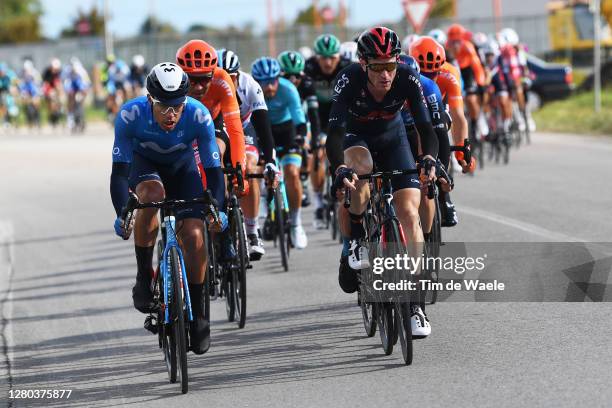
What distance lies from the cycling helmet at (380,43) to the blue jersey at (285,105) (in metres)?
4.75

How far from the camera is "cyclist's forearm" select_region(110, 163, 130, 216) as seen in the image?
25.2 ft

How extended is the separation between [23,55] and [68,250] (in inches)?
2649

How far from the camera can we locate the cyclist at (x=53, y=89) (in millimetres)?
39906

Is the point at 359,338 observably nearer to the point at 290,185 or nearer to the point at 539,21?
the point at 290,185

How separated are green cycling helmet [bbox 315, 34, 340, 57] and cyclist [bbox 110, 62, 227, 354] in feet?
18.9

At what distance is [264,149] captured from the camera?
10.5 meters

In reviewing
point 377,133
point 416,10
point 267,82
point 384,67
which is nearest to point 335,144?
point 377,133

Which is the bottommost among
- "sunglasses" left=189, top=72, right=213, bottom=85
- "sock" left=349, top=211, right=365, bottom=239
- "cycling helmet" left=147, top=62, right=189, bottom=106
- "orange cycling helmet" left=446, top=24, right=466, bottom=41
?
"sock" left=349, top=211, right=365, bottom=239

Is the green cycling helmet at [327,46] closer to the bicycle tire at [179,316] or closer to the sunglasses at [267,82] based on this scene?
the sunglasses at [267,82]

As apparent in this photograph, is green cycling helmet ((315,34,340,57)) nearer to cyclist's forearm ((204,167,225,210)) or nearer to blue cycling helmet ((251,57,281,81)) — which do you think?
blue cycling helmet ((251,57,281,81))

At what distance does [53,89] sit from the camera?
132 ft

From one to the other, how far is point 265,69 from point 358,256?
13.2ft

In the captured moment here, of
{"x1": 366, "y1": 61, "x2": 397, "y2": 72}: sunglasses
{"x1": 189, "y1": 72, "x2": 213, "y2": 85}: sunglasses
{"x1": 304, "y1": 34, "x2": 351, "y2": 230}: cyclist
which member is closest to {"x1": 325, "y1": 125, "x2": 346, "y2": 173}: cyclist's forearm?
{"x1": 366, "y1": 61, "x2": 397, "y2": 72}: sunglasses

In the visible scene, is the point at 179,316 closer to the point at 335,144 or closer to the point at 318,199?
the point at 335,144
